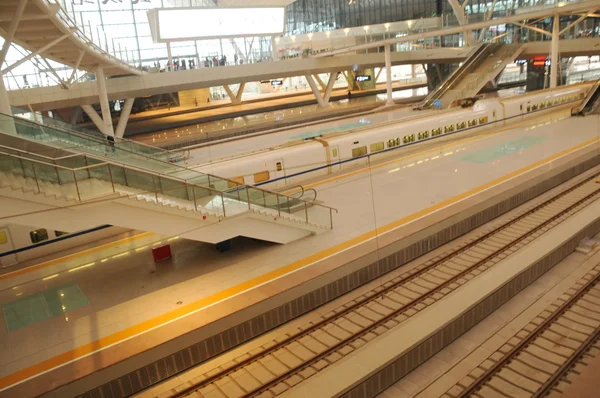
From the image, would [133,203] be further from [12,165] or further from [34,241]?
[34,241]

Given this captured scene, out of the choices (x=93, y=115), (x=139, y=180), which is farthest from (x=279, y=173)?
(x=93, y=115)

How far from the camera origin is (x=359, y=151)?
16547mm

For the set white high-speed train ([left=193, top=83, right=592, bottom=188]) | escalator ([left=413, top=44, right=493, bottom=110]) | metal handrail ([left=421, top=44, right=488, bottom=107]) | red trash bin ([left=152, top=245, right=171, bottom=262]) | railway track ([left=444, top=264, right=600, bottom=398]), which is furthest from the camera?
metal handrail ([left=421, top=44, right=488, bottom=107])

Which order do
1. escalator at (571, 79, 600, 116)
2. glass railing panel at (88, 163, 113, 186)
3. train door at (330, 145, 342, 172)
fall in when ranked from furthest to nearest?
1. escalator at (571, 79, 600, 116)
2. train door at (330, 145, 342, 172)
3. glass railing panel at (88, 163, 113, 186)

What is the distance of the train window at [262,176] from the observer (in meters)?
13.9

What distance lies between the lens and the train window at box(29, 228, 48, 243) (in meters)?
10.2

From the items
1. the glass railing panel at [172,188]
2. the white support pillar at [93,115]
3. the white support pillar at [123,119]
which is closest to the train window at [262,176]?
the glass railing panel at [172,188]

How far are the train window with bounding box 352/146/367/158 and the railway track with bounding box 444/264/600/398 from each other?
360 inches

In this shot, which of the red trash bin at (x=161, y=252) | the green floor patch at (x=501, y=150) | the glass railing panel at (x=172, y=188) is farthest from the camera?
the green floor patch at (x=501, y=150)

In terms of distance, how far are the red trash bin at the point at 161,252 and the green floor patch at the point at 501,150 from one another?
36.7 ft

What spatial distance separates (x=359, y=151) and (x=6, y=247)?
36.7 feet

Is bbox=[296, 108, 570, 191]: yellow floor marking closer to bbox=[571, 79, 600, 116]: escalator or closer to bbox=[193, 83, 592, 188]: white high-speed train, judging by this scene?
bbox=[193, 83, 592, 188]: white high-speed train

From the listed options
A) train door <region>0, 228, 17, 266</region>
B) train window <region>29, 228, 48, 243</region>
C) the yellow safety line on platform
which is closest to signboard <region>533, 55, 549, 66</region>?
the yellow safety line on platform

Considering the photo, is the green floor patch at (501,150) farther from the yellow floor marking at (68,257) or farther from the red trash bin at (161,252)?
the yellow floor marking at (68,257)
